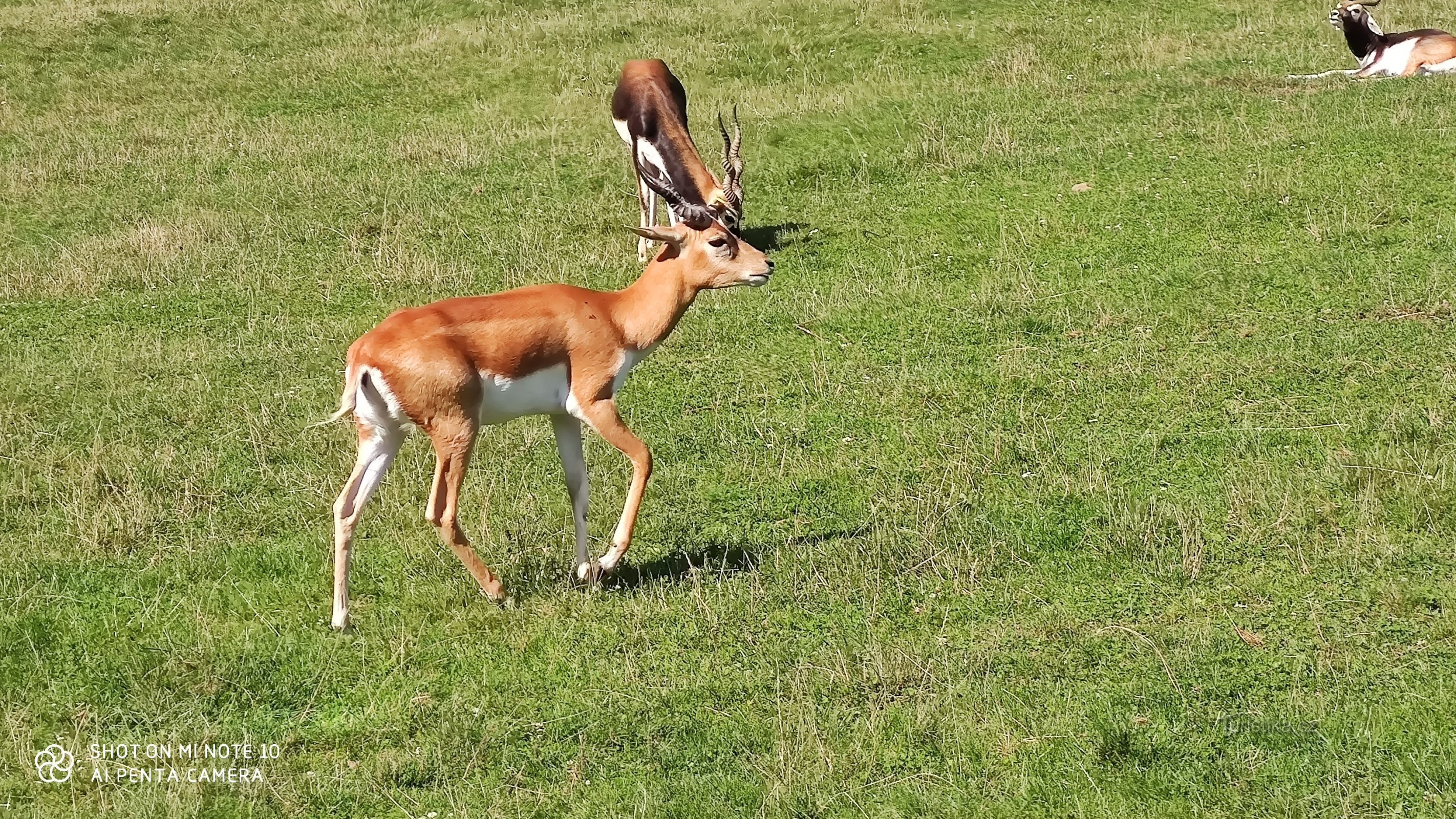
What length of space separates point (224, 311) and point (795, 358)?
5161mm

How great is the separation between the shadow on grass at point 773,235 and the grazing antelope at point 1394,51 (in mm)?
6635

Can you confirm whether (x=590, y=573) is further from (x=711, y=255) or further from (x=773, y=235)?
(x=773, y=235)

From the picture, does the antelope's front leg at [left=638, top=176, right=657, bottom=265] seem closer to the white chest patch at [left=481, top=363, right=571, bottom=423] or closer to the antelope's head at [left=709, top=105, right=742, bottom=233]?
the antelope's head at [left=709, top=105, right=742, bottom=233]

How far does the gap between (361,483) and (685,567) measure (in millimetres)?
1712

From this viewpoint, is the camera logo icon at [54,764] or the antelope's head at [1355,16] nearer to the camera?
the camera logo icon at [54,764]

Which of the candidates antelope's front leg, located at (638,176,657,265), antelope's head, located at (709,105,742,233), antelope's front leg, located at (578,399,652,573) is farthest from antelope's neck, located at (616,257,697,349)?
antelope's front leg, located at (638,176,657,265)

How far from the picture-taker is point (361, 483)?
7.06 metres

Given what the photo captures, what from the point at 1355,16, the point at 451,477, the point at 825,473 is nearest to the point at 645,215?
the point at 825,473

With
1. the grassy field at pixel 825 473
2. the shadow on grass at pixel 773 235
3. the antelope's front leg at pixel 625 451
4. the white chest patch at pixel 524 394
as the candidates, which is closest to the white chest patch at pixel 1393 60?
the grassy field at pixel 825 473

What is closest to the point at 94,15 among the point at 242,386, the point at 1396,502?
the point at 242,386

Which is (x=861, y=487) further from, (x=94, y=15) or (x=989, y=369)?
(x=94, y=15)

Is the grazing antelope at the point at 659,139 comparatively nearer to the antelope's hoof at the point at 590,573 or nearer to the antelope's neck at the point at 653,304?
the antelope's neck at the point at 653,304

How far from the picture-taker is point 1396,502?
25.4 ft

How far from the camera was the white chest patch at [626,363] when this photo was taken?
24.1ft
